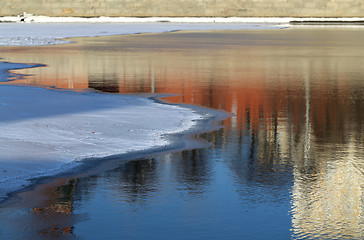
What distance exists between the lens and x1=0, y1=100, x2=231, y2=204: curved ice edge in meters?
7.49

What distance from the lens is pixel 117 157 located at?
8.89m

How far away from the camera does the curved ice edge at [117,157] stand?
7488mm

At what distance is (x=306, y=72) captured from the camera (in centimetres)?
2069

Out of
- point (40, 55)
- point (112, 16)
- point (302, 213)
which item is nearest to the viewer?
point (302, 213)

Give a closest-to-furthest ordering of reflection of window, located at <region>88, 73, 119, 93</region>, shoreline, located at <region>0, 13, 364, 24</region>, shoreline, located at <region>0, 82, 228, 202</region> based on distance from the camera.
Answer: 1. shoreline, located at <region>0, 82, 228, 202</region>
2. reflection of window, located at <region>88, 73, 119, 93</region>
3. shoreline, located at <region>0, 13, 364, 24</region>

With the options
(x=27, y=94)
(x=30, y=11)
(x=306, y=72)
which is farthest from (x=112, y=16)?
(x=27, y=94)

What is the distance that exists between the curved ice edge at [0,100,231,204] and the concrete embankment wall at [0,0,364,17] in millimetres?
59844

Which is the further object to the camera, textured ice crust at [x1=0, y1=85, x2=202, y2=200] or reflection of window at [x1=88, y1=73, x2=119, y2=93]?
reflection of window at [x1=88, y1=73, x2=119, y2=93]

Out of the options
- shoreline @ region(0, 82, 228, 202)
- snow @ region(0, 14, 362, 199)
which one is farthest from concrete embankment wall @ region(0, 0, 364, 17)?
shoreline @ region(0, 82, 228, 202)

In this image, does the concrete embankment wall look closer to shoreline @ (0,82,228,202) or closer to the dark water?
the dark water

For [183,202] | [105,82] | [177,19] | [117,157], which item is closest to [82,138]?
[117,157]

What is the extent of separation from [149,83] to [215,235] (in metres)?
11.8

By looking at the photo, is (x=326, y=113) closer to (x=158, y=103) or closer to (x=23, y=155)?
(x=158, y=103)

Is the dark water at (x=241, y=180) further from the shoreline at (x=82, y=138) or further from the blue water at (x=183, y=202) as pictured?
the shoreline at (x=82, y=138)
